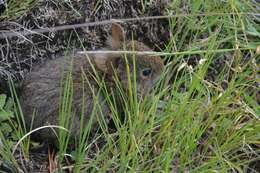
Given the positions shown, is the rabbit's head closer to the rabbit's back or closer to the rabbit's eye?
the rabbit's eye

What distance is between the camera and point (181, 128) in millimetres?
3518

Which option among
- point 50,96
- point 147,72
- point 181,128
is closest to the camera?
point 181,128

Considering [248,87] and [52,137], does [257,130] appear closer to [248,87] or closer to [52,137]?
[248,87]

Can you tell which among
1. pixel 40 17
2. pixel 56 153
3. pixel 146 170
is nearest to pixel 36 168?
pixel 56 153

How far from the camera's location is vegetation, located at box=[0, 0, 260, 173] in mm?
3404

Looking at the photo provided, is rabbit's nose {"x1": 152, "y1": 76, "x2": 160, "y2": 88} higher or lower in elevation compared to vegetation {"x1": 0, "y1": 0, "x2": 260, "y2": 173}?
higher

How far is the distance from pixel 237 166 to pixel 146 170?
1.71 feet

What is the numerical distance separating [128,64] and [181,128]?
21.5 inches

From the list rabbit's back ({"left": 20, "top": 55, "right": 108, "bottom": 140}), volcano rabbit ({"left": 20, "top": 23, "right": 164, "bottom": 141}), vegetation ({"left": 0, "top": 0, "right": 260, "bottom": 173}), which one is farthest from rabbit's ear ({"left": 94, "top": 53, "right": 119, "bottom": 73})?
vegetation ({"left": 0, "top": 0, "right": 260, "bottom": 173})

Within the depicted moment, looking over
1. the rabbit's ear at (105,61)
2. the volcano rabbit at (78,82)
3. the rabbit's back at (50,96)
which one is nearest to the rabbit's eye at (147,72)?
the volcano rabbit at (78,82)

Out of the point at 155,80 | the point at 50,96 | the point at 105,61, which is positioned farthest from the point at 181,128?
the point at 50,96

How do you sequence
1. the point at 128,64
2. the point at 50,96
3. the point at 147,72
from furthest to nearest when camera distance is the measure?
the point at 147,72 → the point at 128,64 → the point at 50,96

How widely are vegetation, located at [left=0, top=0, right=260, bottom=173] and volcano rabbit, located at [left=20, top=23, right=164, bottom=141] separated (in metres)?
0.08

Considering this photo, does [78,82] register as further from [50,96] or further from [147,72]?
[147,72]
